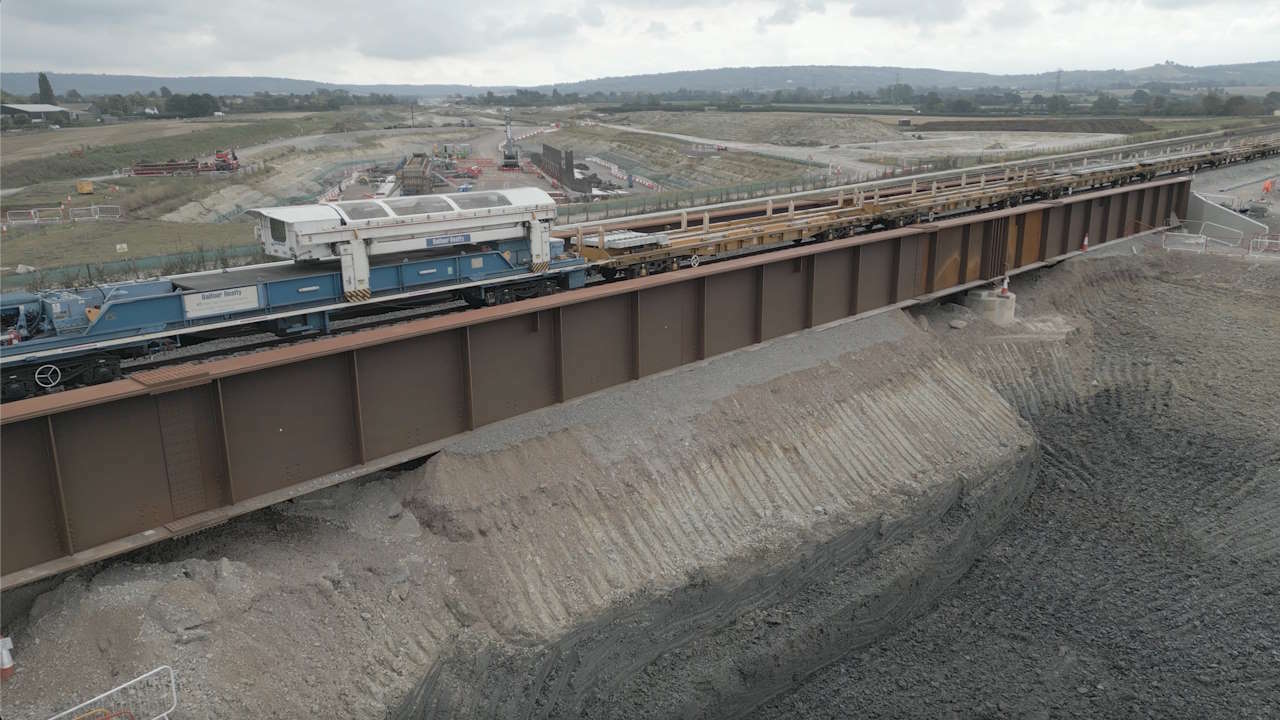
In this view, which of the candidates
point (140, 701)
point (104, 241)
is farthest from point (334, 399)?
point (104, 241)

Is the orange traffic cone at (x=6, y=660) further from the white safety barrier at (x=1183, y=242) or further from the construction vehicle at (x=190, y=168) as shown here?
the construction vehicle at (x=190, y=168)

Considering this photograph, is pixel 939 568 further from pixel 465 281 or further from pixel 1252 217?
pixel 1252 217

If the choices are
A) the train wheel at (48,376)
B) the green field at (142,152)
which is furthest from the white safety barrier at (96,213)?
the train wheel at (48,376)

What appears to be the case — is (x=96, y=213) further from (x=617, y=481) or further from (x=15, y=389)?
(x=617, y=481)

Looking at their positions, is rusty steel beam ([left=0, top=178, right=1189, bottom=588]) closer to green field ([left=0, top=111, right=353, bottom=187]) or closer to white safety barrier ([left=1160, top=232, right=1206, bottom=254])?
white safety barrier ([left=1160, top=232, right=1206, bottom=254])

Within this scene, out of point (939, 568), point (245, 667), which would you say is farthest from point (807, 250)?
point (245, 667)
